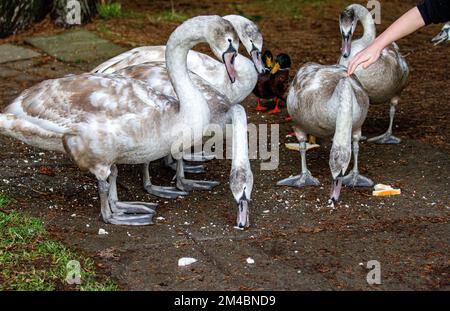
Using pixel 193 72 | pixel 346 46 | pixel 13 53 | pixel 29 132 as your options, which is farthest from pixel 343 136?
pixel 13 53

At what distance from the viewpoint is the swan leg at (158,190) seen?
648 centimetres

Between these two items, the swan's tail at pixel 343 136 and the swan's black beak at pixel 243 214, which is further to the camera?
the swan's tail at pixel 343 136

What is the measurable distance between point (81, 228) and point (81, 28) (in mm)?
6185

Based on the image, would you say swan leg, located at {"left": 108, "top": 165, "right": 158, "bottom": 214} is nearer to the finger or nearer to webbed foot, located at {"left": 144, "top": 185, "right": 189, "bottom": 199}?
webbed foot, located at {"left": 144, "top": 185, "right": 189, "bottom": 199}

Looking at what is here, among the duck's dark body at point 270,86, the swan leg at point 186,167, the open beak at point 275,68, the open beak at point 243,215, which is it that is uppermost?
the open beak at point 275,68

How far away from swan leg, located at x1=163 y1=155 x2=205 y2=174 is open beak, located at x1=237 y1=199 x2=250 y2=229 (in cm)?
144

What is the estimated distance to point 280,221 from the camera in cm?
594

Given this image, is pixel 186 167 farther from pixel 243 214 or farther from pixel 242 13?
pixel 242 13

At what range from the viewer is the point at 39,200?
6.32m

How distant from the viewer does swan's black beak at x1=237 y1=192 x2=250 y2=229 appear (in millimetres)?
5610

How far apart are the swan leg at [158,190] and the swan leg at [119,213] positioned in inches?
16.5

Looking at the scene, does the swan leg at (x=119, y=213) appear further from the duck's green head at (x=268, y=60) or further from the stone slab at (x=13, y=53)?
the stone slab at (x=13, y=53)

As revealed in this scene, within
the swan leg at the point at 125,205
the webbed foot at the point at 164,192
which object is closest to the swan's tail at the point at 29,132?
the swan leg at the point at 125,205

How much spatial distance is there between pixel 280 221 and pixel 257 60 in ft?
5.84
